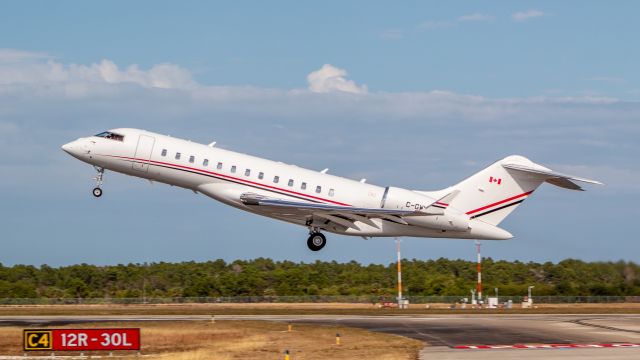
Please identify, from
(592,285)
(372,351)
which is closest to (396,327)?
(372,351)

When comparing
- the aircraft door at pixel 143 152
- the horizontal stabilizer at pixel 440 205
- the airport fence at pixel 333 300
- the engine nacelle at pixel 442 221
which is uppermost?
the aircraft door at pixel 143 152

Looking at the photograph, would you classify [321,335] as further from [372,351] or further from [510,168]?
[510,168]

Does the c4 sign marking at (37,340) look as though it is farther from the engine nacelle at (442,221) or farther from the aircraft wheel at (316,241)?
the engine nacelle at (442,221)

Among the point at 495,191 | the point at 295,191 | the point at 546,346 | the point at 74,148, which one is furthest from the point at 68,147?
the point at 546,346

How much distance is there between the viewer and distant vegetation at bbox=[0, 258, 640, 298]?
258 ft

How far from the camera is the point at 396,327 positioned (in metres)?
41.6

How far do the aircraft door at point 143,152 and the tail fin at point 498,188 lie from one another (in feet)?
45.0

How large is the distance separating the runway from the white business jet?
166 inches

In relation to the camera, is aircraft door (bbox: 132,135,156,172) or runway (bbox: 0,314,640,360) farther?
aircraft door (bbox: 132,135,156,172)

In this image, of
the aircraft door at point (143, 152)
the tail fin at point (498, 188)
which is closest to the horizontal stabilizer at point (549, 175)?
the tail fin at point (498, 188)

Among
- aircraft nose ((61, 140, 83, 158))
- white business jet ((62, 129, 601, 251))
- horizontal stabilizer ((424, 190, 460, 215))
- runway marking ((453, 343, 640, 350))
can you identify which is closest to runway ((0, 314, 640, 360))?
runway marking ((453, 343, 640, 350))

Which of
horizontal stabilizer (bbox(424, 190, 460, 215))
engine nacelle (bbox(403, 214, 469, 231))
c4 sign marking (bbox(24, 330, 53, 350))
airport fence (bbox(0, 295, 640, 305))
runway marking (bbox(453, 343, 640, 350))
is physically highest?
horizontal stabilizer (bbox(424, 190, 460, 215))

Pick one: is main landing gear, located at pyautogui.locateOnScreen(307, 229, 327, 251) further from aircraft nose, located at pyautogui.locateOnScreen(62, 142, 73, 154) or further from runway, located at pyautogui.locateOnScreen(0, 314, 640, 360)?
aircraft nose, located at pyautogui.locateOnScreen(62, 142, 73, 154)

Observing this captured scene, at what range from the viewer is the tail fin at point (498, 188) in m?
44.9
